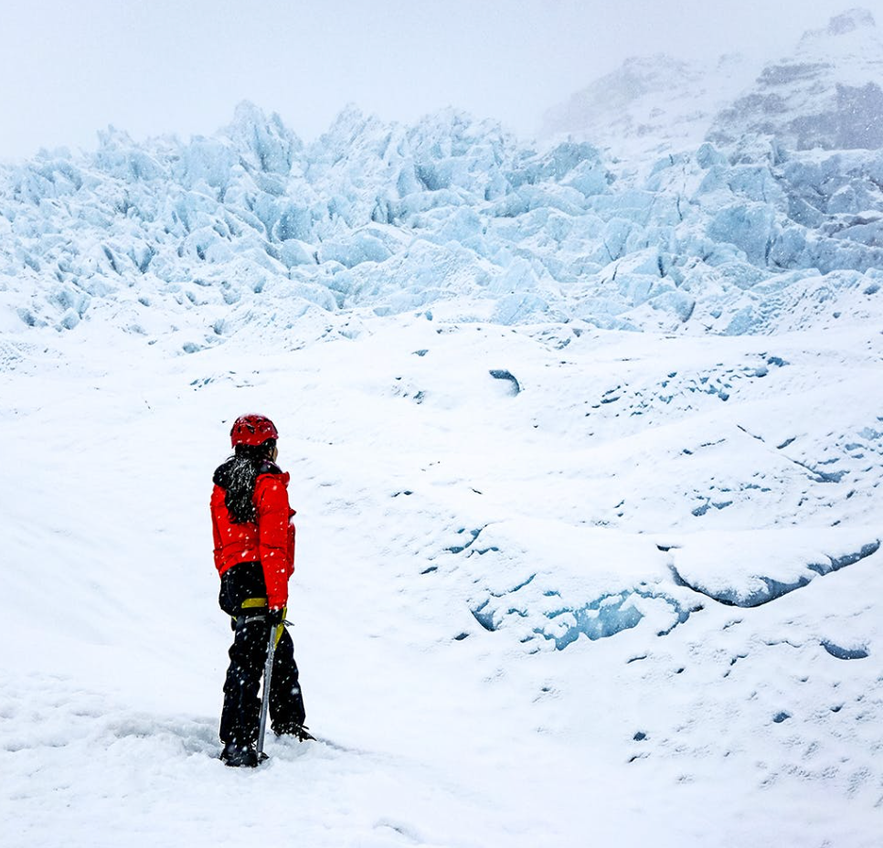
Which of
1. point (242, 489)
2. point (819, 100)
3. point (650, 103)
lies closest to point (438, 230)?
point (242, 489)

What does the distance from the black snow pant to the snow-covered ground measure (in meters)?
0.17

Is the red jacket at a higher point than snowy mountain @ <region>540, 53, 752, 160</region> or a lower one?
lower

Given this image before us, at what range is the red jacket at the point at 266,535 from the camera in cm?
318

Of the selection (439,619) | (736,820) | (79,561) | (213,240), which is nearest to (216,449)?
(79,561)

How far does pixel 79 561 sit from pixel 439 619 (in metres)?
3.83

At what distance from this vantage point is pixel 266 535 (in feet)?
10.5

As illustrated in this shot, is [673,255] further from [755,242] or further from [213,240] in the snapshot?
[213,240]

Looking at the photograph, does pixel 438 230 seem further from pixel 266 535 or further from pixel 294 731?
pixel 294 731

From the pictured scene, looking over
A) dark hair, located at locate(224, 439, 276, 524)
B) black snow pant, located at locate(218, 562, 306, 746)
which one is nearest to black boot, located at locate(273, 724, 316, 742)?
black snow pant, located at locate(218, 562, 306, 746)

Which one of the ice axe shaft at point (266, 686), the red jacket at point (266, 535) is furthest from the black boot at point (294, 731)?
the red jacket at point (266, 535)

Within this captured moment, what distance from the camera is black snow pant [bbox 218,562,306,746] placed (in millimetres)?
3102

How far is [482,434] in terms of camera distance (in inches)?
534

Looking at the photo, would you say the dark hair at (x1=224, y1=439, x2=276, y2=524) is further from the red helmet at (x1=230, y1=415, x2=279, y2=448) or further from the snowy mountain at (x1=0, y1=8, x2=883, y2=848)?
the snowy mountain at (x1=0, y1=8, x2=883, y2=848)

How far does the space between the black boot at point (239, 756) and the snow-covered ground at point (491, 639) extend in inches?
2.4
